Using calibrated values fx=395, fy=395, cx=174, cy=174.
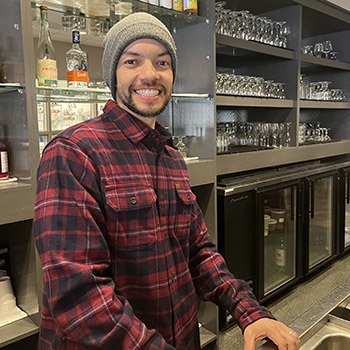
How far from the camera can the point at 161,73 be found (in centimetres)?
125

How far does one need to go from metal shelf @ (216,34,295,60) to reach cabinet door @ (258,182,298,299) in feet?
3.56

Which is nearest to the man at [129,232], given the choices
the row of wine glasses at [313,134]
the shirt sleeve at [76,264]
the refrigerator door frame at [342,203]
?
the shirt sleeve at [76,264]

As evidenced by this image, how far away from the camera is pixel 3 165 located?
1.72 m

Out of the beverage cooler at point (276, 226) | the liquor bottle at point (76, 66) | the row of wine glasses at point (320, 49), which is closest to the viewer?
the liquor bottle at point (76, 66)

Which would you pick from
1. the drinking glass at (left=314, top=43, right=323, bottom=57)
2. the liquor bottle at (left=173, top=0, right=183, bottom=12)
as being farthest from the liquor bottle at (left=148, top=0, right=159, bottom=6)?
the drinking glass at (left=314, top=43, right=323, bottom=57)

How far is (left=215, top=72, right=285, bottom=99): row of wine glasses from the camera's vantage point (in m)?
2.80

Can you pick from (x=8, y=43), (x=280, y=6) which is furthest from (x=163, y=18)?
(x=280, y=6)

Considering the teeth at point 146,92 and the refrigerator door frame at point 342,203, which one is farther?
the refrigerator door frame at point 342,203

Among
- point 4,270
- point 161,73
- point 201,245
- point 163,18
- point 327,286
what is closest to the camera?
point 161,73

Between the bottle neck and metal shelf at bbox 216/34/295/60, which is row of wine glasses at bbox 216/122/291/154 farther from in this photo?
the bottle neck

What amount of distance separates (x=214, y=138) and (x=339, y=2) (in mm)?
2170

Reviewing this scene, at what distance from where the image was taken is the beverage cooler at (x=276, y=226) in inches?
112

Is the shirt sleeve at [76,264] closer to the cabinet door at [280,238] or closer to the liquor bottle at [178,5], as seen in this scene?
the liquor bottle at [178,5]

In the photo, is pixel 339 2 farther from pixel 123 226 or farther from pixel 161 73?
pixel 123 226
